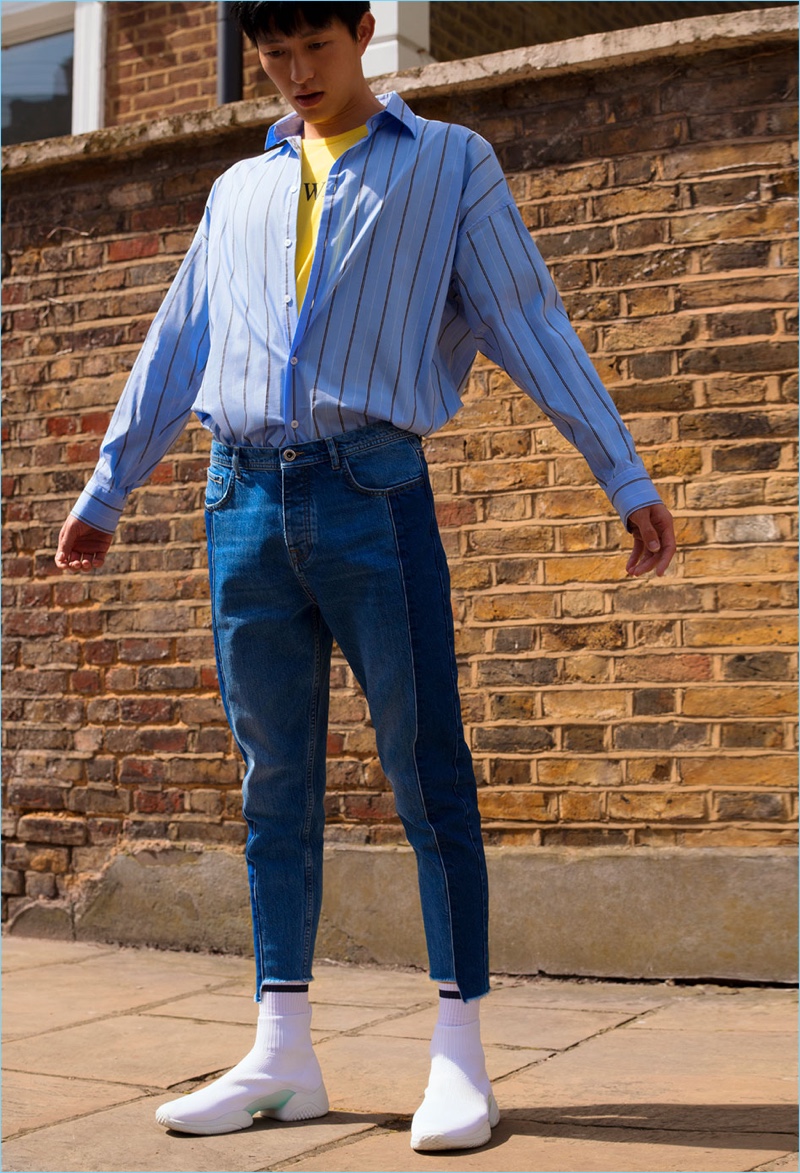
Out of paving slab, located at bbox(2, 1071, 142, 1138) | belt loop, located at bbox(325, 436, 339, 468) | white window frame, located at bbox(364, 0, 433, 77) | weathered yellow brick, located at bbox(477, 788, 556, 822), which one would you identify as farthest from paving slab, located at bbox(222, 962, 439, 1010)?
white window frame, located at bbox(364, 0, 433, 77)

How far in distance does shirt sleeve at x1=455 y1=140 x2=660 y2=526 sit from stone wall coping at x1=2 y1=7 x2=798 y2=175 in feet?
5.09

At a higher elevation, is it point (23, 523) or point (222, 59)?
point (222, 59)

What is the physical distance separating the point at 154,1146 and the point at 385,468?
126cm

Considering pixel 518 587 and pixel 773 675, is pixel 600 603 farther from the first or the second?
pixel 773 675

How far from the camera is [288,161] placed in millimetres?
2545

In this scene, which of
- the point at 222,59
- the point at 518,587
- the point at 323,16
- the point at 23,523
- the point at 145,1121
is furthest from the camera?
the point at 222,59

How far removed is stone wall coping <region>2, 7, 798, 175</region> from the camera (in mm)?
3695

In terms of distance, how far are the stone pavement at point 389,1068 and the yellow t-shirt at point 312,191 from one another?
4.98 feet

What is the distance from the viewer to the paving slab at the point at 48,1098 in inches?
101

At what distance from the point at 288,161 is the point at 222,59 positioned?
4153 mm

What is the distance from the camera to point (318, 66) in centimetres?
237

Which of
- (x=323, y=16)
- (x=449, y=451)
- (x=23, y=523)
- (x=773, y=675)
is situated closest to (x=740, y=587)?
(x=773, y=675)

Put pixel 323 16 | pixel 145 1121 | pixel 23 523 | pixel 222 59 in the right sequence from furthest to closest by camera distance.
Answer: pixel 222 59, pixel 23 523, pixel 145 1121, pixel 323 16

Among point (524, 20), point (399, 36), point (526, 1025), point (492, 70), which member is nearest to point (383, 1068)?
point (526, 1025)
